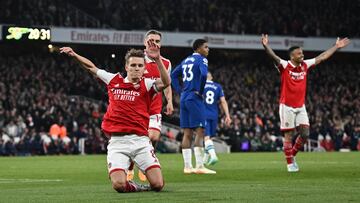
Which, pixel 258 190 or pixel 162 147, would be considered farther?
pixel 162 147

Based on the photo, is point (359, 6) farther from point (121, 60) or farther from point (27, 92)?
point (27, 92)

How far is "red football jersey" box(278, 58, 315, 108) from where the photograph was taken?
15141mm

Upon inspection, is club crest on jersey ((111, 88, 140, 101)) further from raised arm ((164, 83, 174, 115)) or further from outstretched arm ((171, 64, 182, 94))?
outstretched arm ((171, 64, 182, 94))

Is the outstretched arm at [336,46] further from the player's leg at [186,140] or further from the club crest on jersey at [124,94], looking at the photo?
the club crest on jersey at [124,94]

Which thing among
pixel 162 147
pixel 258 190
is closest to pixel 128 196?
pixel 258 190

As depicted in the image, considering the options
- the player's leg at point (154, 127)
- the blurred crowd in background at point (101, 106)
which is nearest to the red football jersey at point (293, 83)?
the player's leg at point (154, 127)

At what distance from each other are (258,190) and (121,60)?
3673 cm

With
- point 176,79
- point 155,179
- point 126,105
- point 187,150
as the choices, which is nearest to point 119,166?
point 155,179

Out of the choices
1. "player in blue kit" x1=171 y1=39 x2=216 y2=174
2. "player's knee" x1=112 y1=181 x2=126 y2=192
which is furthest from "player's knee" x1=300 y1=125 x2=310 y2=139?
"player's knee" x1=112 y1=181 x2=126 y2=192

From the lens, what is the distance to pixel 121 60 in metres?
46.0

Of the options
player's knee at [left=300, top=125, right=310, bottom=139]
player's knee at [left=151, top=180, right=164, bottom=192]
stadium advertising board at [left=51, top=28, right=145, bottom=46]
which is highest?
stadium advertising board at [left=51, top=28, right=145, bottom=46]

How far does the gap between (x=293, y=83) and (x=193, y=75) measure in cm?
199

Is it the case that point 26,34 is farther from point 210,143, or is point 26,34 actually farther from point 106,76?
point 106,76

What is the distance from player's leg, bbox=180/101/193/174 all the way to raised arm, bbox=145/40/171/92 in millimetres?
4762
